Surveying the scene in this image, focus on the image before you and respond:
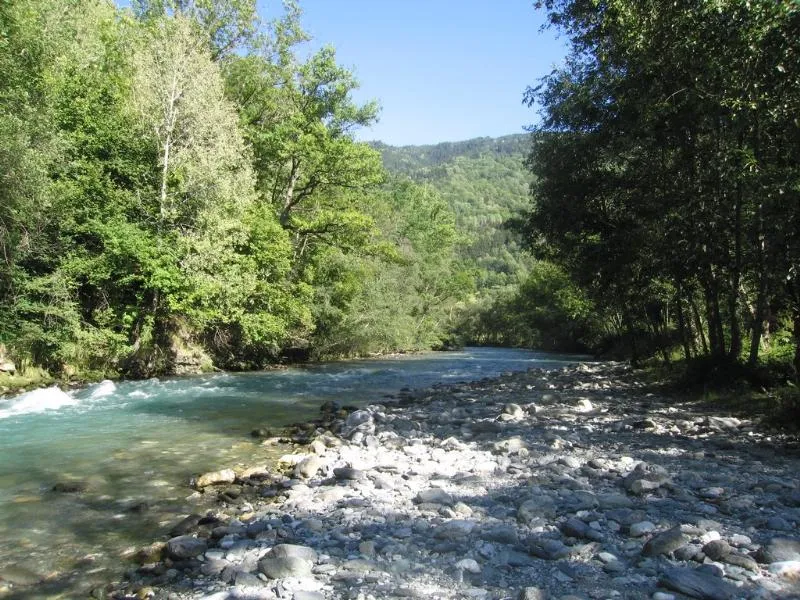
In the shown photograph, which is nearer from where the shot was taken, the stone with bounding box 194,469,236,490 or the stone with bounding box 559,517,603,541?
the stone with bounding box 559,517,603,541

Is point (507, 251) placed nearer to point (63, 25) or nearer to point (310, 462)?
point (63, 25)

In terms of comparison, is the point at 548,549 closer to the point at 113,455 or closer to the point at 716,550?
the point at 716,550

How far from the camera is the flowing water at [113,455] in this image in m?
6.16

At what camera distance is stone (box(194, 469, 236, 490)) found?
26.9ft

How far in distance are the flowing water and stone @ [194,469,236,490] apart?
20 centimetres

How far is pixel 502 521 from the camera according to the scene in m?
5.85

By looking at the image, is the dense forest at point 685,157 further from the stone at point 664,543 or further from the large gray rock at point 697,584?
the large gray rock at point 697,584

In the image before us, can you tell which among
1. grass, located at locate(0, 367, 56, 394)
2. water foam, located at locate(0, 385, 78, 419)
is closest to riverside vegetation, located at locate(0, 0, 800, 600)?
grass, located at locate(0, 367, 56, 394)

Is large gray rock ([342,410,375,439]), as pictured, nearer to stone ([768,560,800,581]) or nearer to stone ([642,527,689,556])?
stone ([642,527,689,556])

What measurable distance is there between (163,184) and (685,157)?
19.0 m

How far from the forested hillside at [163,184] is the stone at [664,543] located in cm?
1952

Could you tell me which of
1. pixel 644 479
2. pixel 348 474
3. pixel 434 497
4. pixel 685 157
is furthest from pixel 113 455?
pixel 685 157

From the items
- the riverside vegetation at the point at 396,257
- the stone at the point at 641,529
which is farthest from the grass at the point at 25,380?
the stone at the point at 641,529

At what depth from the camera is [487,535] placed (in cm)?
541
